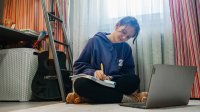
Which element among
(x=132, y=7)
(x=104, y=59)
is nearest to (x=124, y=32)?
(x=104, y=59)

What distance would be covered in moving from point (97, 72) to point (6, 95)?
909 mm

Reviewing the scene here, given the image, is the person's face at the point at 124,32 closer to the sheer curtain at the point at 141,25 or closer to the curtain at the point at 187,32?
the sheer curtain at the point at 141,25

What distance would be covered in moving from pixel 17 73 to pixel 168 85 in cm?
125

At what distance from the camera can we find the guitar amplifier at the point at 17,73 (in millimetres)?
1858

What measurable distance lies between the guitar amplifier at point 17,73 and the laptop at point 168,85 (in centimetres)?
105

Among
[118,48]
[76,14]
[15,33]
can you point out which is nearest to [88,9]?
[76,14]

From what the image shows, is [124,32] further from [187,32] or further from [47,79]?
[47,79]

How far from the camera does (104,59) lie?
158 cm

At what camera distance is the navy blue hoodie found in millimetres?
1552

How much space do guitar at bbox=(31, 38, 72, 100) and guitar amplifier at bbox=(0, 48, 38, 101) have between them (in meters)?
0.05

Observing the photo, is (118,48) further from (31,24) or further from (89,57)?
(31,24)

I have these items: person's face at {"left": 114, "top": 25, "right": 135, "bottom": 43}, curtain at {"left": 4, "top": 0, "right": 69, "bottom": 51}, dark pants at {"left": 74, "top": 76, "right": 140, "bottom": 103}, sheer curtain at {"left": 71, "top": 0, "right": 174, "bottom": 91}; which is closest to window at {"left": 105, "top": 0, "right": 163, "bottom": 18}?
sheer curtain at {"left": 71, "top": 0, "right": 174, "bottom": 91}

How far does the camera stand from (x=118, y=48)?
1.69m

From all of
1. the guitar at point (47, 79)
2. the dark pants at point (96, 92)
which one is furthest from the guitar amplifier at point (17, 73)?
the dark pants at point (96, 92)
